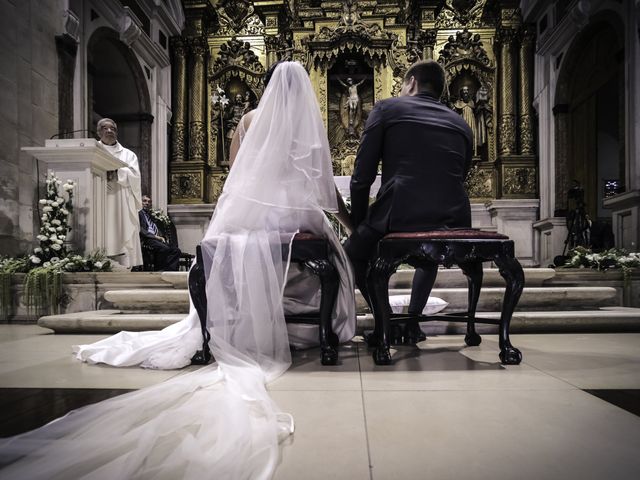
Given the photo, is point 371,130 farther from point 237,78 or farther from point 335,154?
point 237,78

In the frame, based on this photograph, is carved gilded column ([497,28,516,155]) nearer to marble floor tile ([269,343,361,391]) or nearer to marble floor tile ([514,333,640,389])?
marble floor tile ([514,333,640,389])

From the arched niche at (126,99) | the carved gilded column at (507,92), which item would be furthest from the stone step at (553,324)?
the arched niche at (126,99)

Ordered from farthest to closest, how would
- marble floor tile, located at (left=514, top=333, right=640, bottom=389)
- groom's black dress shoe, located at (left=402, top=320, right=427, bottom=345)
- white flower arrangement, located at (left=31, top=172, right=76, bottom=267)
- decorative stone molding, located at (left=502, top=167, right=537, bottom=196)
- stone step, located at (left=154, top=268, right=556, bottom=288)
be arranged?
decorative stone molding, located at (left=502, top=167, right=537, bottom=196), white flower arrangement, located at (left=31, top=172, right=76, bottom=267), stone step, located at (left=154, top=268, right=556, bottom=288), groom's black dress shoe, located at (left=402, top=320, right=427, bottom=345), marble floor tile, located at (left=514, top=333, right=640, bottom=389)

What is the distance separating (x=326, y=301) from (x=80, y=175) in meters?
4.33

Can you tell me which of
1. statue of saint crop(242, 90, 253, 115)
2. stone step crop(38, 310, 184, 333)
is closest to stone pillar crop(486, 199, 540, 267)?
statue of saint crop(242, 90, 253, 115)

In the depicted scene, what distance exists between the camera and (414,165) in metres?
2.33

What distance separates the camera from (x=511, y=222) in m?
9.38

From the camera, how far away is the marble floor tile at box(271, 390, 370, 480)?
3.67ft

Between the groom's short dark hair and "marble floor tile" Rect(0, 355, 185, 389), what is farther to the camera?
the groom's short dark hair

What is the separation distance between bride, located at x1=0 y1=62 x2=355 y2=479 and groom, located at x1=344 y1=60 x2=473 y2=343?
0.78 feet

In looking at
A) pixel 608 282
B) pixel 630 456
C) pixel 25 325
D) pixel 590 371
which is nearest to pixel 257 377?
pixel 630 456

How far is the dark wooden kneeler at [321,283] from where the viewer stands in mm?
2309

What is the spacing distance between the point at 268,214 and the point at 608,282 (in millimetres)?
4002

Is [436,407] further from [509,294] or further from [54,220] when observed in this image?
[54,220]
